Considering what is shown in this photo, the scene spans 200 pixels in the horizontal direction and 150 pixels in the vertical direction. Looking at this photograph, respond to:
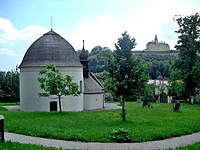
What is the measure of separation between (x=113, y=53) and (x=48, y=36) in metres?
18.3

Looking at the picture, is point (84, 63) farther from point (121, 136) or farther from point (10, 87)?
point (121, 136)

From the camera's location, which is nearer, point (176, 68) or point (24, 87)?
point (24, 87)

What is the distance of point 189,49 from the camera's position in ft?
153

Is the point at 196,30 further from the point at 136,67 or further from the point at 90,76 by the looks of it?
the point at 136,67

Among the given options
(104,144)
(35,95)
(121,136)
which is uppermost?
(35,95)

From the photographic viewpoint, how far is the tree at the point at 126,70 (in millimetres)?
21469

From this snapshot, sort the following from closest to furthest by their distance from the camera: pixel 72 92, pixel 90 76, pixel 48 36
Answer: pixel 72 92
pixel 48 36
pixel 90 76

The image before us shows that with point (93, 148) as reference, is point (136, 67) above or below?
above

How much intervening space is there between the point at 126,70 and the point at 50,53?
16.6 meters

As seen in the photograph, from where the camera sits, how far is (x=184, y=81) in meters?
47.5

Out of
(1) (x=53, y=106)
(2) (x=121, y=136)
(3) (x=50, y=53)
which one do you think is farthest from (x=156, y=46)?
(2) (x=121, y=136)

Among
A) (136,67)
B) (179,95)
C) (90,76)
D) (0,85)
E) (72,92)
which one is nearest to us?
(136,67)

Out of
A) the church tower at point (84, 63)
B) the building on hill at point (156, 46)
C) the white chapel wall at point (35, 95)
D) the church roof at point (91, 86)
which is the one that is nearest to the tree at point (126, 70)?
the white chapel wall at point (35, 95)

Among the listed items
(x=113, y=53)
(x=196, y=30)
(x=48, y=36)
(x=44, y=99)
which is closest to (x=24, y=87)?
(x=44, y=99)
